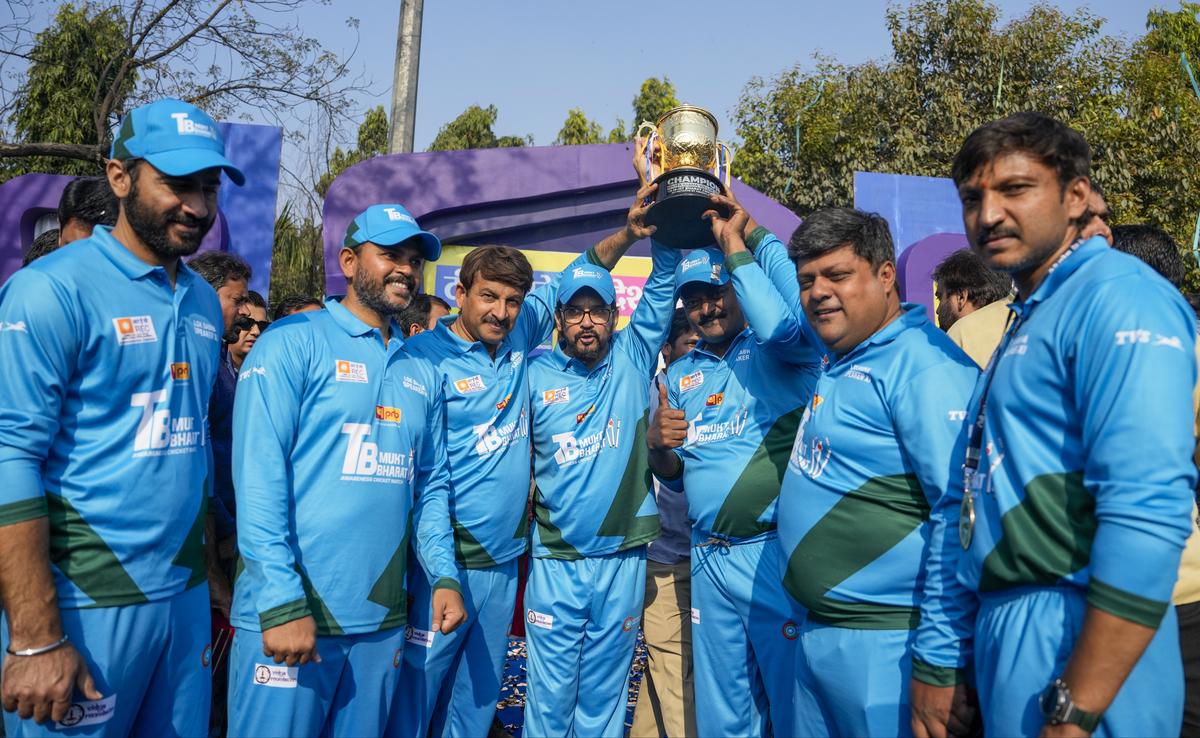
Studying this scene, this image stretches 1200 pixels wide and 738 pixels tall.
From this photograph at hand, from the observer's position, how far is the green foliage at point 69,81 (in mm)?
9039

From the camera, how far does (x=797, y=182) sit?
63.2ft

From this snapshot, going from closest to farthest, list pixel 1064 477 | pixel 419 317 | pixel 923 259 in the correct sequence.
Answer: pixel 1064 477
pixel 419 317
pixel 923 259

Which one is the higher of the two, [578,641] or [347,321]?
[347,321]

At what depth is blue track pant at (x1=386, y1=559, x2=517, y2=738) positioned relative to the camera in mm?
3742

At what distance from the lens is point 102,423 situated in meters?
2.50

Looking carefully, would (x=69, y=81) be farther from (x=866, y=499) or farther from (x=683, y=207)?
(x=866, y=499)

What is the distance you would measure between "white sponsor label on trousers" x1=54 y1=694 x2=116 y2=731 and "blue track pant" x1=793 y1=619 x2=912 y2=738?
2.17 m

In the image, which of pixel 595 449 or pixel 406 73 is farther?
pixel 406 73

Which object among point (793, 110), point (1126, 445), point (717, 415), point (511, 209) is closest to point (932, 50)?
point (793, 110)

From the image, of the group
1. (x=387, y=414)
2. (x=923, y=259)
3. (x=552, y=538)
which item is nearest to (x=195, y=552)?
(x=387, y=414)

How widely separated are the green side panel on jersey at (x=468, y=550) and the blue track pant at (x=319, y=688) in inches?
25.4

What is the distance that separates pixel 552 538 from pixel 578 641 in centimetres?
51

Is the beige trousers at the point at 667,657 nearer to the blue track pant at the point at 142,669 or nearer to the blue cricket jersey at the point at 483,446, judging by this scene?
the blue cricket jersey at the point at 483,446

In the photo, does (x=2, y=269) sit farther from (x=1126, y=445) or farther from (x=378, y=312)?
(x=1126, y=445)
